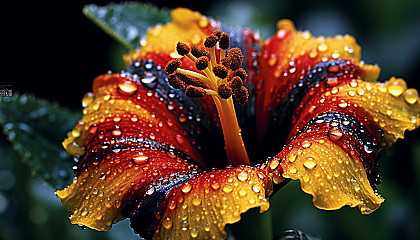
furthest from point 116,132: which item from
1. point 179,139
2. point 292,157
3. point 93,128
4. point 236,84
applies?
point 292,157

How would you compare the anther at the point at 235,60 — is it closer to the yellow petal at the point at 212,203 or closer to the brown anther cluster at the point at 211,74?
the brown anther cluster at the point at 211,74

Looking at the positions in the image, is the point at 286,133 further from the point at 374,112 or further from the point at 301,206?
A: the point at 301,206

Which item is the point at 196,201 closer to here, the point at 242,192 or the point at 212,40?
the point at 242,192

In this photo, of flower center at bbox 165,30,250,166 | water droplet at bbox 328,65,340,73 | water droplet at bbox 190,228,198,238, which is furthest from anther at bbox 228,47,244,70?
water droplet at bbox 190,228,198,238

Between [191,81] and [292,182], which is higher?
[191,81]

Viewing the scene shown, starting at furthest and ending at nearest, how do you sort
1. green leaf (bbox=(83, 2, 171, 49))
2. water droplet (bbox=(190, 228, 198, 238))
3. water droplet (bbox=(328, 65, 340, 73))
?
green leaf (bbox=(83, 2, 171, 49)) < water droplet (bbox=(328, 65, 340, 73)) < water droplet (bbox=(190, 228, 198, 238))

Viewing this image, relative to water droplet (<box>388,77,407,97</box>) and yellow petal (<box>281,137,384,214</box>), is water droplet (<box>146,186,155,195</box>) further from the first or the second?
water droplet (<box>388,77,407,97</box>)
